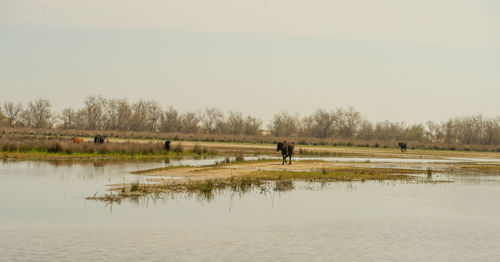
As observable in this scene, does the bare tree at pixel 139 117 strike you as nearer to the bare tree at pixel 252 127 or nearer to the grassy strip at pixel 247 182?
the bare tree at pixel 252 127

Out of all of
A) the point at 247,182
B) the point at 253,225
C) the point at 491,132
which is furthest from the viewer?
the point at 491,132

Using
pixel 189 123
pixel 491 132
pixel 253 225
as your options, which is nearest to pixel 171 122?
pixel 189 123

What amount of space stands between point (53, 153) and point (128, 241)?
31214 mm

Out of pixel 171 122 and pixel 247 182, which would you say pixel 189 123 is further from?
pixel 247 182

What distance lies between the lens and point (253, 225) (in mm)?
16781

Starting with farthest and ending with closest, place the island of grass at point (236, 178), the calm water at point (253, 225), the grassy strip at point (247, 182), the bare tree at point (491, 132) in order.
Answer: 1. the bare tree at point (491, 132)
2. the island of grass at point (236, 178)
3. the grassy strip at point (247, 182)
4. the calm water at point (253, 225)

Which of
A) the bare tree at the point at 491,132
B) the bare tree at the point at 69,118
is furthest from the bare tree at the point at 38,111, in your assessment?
the bare tree at the point at 491,132

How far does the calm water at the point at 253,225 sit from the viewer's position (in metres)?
13.2

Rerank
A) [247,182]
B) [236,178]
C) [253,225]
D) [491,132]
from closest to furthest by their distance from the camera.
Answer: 1. [253,225]
2. [247,182]
3. [236,178]
4. [491,132]

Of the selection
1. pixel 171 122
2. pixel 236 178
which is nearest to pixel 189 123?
pixel 171 122

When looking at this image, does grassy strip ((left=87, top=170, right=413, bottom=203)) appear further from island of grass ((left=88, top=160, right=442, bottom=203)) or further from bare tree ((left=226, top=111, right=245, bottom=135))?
bare tree ((left=226, top=111, right=245, bottom=135))

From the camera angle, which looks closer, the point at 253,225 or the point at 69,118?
the point at 253,225

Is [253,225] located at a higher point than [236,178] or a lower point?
lower

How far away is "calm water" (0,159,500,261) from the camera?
13172 millimetres
